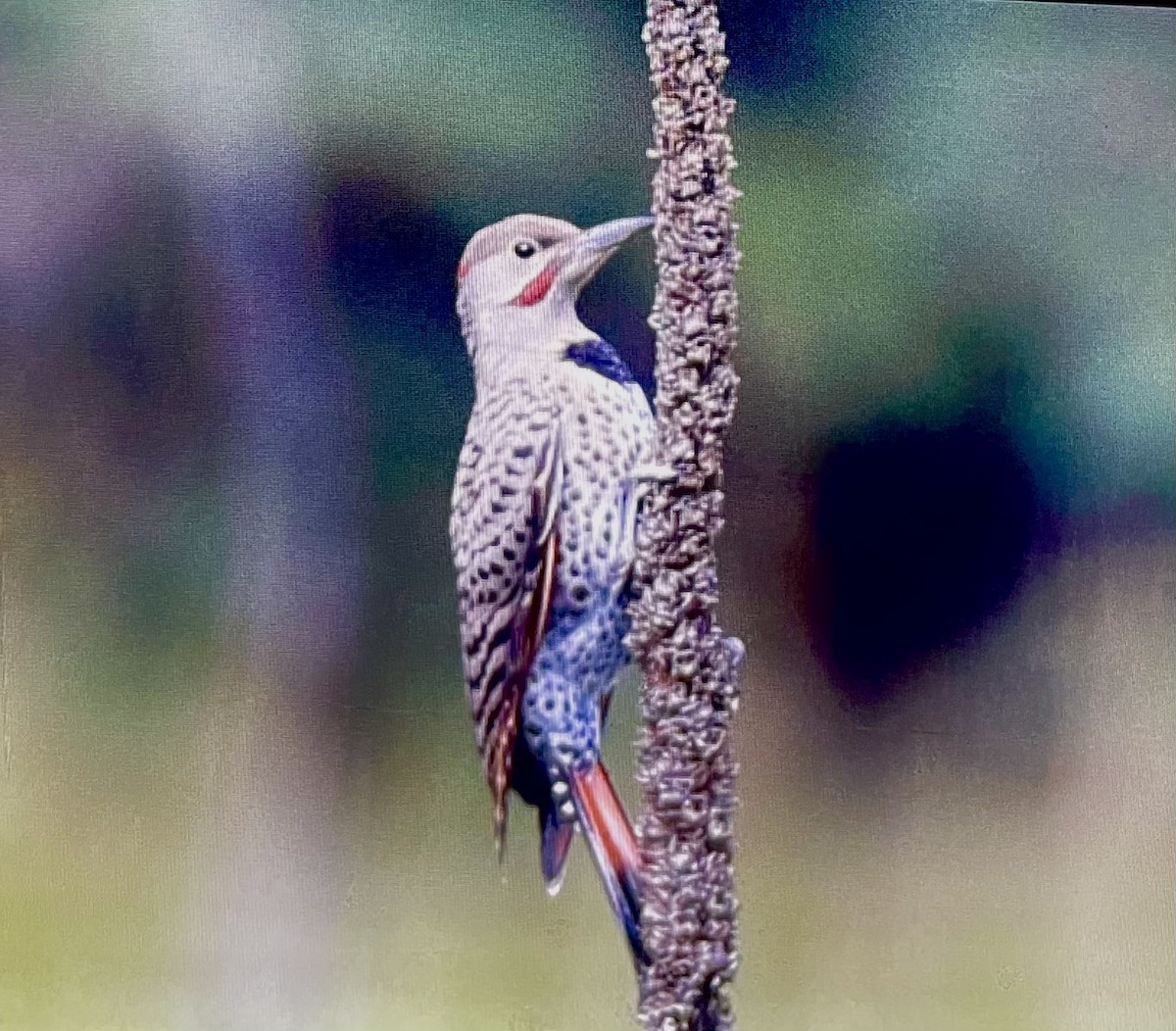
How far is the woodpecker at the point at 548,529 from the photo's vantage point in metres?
1.98

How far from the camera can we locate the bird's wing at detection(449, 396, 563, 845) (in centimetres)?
199

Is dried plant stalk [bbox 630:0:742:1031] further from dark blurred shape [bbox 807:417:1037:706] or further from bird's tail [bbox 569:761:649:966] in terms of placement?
dark blurred shape [bbox 807:417:1037:706]

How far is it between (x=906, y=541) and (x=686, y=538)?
0.43 metres

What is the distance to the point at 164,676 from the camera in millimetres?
2068

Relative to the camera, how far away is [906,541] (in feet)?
6.91

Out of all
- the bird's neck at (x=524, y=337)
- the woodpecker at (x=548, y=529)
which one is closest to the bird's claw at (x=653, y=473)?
the woodpecker at (x=548, y=529)

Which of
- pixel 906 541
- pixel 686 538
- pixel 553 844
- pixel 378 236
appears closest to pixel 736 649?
pixel 686 538

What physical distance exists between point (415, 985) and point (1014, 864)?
1080 millimetres

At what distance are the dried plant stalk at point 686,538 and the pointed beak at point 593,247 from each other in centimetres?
6

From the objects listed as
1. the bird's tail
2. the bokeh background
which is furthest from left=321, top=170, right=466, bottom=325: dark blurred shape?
the bird's tail

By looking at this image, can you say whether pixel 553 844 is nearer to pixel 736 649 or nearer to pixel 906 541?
pixel 736 649

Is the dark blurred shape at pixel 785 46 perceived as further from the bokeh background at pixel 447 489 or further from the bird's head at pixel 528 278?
the bird's head at pixel 528 278

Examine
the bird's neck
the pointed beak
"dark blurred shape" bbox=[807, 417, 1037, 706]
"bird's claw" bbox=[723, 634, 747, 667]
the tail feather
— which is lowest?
the tail feather

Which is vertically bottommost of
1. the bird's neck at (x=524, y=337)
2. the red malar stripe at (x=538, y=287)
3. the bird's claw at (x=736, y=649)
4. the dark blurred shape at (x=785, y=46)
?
the bird's claw at (x=736, y=649)
